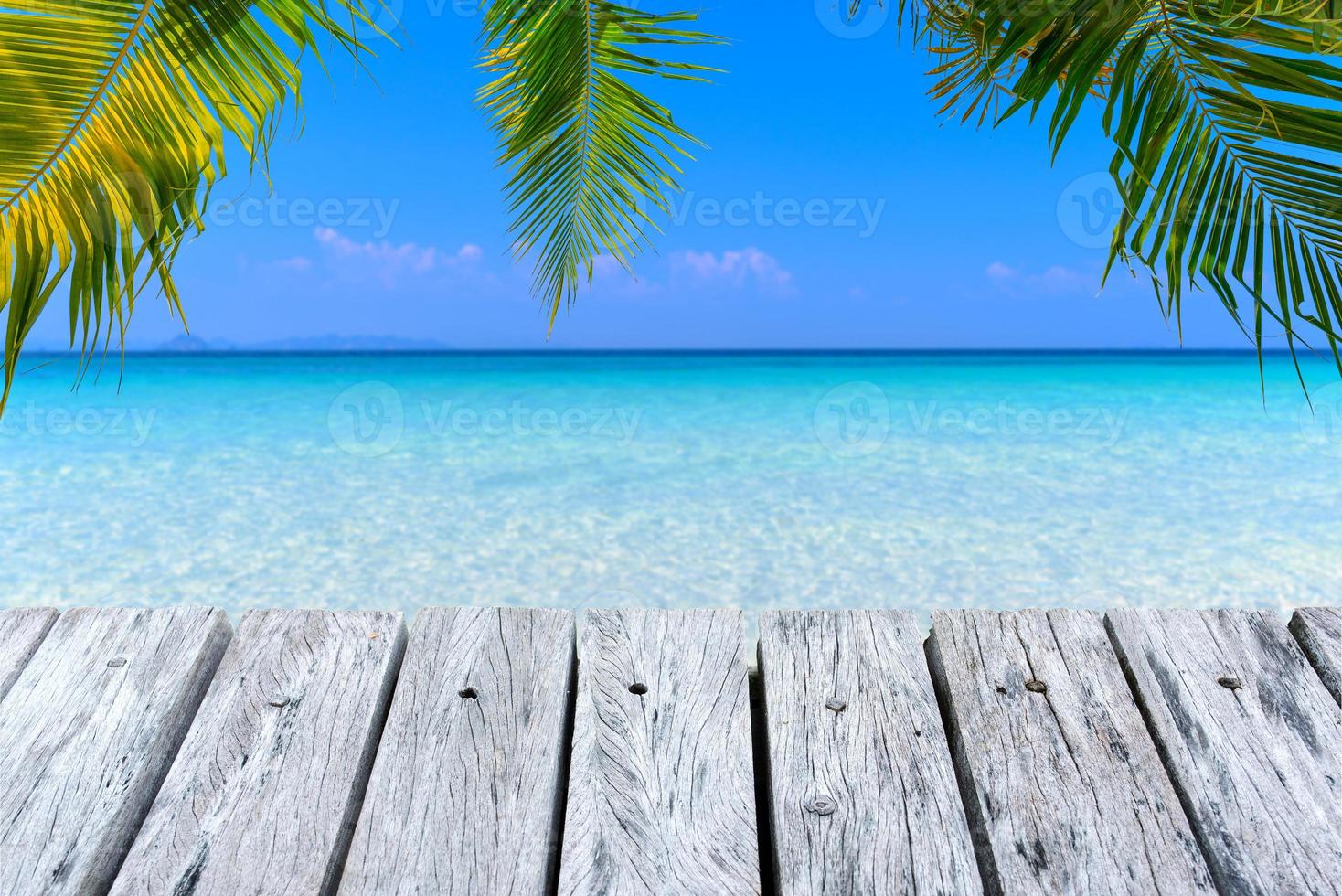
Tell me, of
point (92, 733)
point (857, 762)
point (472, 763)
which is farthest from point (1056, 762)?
point (92, 733)

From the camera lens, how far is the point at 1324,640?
1.49 m

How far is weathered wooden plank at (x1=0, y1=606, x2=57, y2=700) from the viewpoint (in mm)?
1461

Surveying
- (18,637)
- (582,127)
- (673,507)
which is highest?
(582,127)

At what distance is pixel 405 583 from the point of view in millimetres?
4891

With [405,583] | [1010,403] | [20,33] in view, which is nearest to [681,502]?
[405,583]

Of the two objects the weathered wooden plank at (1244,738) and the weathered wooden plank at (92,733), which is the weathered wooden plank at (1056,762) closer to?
the weathered wooden plank at (1244,738)

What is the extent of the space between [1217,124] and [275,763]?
6.28 feet

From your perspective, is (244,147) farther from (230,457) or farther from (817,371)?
(817,371)

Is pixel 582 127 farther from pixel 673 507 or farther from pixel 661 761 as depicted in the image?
pixel 673 507

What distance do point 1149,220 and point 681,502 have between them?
5.63 metres

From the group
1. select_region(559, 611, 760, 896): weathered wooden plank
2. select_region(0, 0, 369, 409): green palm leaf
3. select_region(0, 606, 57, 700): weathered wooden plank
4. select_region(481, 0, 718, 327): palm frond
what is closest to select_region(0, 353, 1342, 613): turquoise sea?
select_region(0, 0, 369, 409): green palm leaf

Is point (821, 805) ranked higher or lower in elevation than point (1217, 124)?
lower

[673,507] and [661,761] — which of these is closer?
[661,761]

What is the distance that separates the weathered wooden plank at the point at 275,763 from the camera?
1.07m
